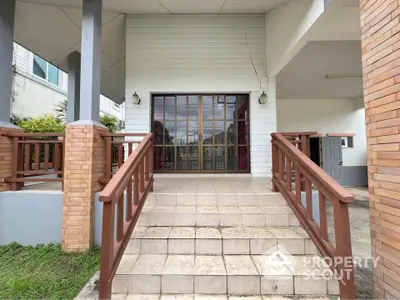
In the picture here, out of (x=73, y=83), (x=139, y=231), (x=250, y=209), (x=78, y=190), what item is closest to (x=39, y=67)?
(x=73, y=83)

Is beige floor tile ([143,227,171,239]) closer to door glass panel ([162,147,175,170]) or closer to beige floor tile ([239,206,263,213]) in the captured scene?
beige floor tile ([239,206,263,213])

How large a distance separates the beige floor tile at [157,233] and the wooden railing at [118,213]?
0.19m

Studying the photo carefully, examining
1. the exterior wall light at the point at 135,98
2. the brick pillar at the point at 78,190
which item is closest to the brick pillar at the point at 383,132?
the brick pillar at the point at 78,190

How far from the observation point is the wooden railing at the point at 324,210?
6.12ft

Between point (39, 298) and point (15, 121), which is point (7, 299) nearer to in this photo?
point (39, 298)

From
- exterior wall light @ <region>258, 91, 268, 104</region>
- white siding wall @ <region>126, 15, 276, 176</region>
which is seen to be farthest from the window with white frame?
exterior wall light @ <region>258, 91, 268, 104</region>

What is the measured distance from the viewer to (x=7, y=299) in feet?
6.71

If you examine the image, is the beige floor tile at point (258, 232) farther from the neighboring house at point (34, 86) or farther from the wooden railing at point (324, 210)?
the neighboring house at point (34, 86)

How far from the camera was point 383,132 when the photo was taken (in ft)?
6.08

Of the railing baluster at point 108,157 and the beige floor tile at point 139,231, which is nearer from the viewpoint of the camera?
the beige floor tile at point 139,231

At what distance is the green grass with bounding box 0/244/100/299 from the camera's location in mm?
2135

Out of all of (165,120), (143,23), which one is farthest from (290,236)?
(143,23)

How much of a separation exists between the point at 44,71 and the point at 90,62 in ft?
24.8

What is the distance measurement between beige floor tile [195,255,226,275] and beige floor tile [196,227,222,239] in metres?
0.19
